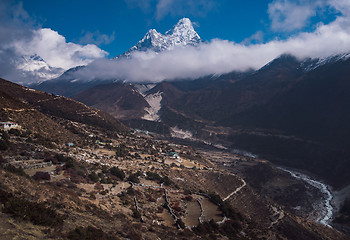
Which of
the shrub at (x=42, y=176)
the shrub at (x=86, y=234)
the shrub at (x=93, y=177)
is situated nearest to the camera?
the shrub at (x=86, y=234)

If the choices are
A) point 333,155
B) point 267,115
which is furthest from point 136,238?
point 267,115

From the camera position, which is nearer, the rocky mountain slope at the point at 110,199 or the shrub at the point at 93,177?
the rocky mountain slope at the point at 110,199

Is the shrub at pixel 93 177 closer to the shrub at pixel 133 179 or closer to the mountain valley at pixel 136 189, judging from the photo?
the mountain valley at pixel 136 189

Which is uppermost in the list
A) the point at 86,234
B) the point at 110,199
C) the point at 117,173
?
the point at 117,173

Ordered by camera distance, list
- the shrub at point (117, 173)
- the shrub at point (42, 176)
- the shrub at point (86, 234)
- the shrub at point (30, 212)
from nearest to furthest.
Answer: the shrub at point (30, 212) < the shrub at point (86, 234) < the shrub at point (42, 176) < the shrub at point (117, 173)

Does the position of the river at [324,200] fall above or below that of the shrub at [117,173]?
below

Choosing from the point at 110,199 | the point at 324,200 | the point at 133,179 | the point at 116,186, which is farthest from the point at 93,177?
the point at 324,200

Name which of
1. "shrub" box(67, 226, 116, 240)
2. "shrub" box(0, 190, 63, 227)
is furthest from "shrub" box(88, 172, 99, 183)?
"shrub" box(67, 226, 116, 240)

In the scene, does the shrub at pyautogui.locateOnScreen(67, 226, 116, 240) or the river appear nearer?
the shrub at pyautogui.locateOnScreen(67, 226, 116, 240)

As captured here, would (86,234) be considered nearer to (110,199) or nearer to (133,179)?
(110,199)

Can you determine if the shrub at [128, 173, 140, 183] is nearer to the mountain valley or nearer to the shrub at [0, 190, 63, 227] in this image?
the mountain valley

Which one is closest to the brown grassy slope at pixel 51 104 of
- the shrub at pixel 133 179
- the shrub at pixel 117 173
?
the shrub at pixel 117 173

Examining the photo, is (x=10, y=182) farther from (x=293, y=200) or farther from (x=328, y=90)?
(x=328, y=90)

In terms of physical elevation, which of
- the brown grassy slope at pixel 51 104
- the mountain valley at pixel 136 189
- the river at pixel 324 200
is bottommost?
the river at pixel 324 200
